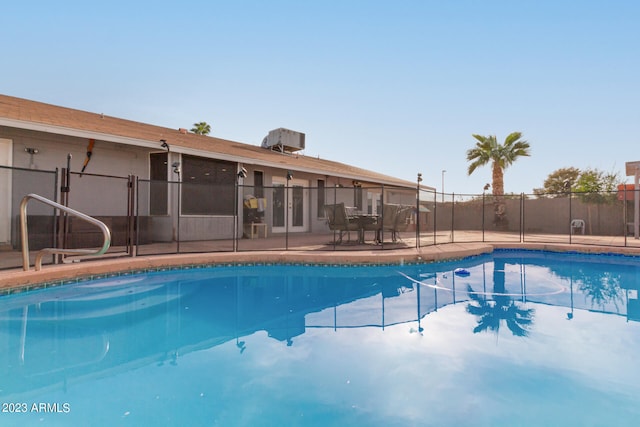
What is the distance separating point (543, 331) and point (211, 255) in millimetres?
5654

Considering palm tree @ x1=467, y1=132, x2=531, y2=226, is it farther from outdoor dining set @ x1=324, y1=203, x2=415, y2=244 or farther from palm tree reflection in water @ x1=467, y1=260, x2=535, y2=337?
palm tree reflection in water @ x1=467, y1=260, x2=535, y2=337

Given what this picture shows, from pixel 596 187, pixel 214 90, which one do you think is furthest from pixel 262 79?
pixel 596 187

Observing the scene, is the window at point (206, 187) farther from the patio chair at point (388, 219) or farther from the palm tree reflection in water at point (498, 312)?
the palm tree reflection in water at point (498, 312)

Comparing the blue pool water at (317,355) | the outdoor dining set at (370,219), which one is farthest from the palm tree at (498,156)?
the blue pool water at (317,355)

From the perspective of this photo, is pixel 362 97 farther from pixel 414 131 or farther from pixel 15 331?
pixel 15 331

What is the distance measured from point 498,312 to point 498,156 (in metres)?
14.7

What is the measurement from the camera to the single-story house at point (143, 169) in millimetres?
6781

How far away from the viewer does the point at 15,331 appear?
11.5 ft

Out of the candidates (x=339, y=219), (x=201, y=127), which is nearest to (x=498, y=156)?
(x=339, y=219)

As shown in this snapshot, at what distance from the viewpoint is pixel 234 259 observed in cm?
697

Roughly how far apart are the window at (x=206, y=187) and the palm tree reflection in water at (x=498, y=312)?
6.48m

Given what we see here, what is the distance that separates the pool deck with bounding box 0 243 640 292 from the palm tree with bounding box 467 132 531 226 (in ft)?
27.5

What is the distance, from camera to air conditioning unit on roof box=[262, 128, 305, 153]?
14.4 meters

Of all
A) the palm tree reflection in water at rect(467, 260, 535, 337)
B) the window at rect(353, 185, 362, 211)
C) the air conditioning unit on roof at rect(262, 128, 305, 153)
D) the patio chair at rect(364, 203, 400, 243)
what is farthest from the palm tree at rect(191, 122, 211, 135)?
the palm tree reflection in water at rect(467, 260, 535, 337)
